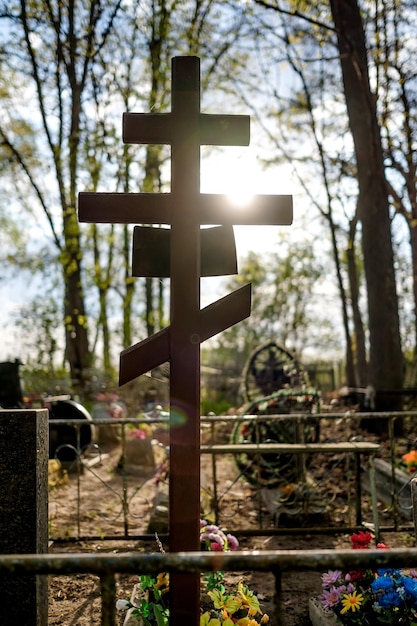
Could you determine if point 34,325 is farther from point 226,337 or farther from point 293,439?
point 226,337

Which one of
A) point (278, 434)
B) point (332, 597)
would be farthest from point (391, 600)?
point (278, 434)

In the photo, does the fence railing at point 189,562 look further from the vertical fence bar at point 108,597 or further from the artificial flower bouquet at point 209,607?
the artificial flower bouquet at point 209,607

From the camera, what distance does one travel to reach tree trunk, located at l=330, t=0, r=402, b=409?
1038cm

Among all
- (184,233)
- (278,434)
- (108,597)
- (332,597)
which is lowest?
(332,597)

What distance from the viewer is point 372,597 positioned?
3.29 metres

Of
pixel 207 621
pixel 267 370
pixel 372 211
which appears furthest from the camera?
pixel 267 370

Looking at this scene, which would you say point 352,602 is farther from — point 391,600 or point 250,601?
point 250,601

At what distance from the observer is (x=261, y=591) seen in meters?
4.21

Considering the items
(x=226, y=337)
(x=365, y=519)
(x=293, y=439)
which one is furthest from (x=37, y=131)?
(x=226, y=337)

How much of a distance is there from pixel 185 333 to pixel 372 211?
28.9 ft

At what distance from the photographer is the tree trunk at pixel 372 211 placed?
10.4 meters

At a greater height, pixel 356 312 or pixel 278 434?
pixel 356 312

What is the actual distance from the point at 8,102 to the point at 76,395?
805 centimetres

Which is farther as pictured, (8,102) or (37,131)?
(37,131)
